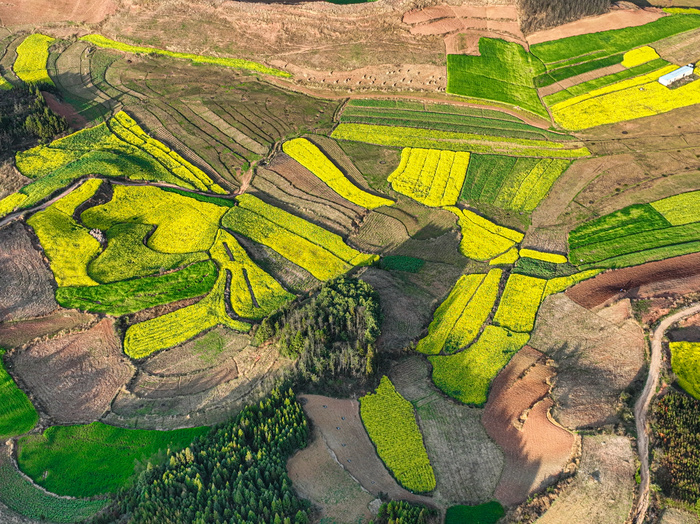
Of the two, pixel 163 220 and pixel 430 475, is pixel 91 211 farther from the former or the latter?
pixel 430 475

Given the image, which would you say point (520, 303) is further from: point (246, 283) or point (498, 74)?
point (498, 74)

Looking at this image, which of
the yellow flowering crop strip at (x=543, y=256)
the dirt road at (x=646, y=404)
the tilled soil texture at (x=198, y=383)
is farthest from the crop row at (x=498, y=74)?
the tilled soil texture at (x=198, y=383)

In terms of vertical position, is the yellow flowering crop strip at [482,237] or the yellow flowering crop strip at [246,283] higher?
the yellow flowering crop strip at [482,237]

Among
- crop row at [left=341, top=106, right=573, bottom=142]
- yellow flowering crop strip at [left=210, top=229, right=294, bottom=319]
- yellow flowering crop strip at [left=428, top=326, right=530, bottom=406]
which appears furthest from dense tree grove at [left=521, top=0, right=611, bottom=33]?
yellow flowering crop strip at [left=428, top=326, right=530, bottom=406]

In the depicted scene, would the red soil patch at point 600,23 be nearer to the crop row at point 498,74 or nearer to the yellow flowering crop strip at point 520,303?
the crop row at point 498,74

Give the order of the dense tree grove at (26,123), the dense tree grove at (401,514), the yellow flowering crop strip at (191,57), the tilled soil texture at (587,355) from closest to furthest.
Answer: the dense tree grove at (401,514)
the tilled soil texture at (587,355)
the dense tree grove at (26,123)
the yellow flowering crop strip at (191,57)
